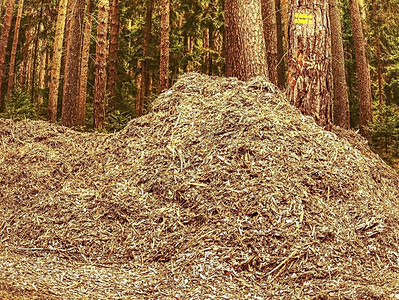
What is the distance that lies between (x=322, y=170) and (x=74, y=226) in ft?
9.56

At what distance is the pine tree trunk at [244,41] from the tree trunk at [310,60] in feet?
4.38

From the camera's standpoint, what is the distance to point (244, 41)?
808cm

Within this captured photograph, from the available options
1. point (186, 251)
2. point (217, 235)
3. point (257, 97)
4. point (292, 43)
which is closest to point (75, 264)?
point (186, 251)

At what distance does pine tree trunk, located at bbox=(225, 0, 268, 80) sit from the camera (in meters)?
8.08

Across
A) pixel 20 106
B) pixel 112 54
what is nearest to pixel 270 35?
pixel 112 54

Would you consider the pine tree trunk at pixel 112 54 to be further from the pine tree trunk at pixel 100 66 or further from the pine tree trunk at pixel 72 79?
the pine tree trunk at pixel 100 66

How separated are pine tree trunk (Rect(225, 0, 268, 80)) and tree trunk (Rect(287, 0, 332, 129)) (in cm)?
134

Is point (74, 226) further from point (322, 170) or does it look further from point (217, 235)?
point (322, 170)

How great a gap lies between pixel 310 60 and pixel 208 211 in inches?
116

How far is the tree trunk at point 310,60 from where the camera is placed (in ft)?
21.7

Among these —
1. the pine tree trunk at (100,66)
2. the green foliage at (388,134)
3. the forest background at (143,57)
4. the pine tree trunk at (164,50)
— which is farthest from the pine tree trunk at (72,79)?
the green foliage at (388,134)

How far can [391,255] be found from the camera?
470cm

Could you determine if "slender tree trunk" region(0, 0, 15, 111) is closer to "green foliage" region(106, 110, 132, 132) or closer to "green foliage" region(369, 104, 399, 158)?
"green foliage" region(106, 110, 132, 132)

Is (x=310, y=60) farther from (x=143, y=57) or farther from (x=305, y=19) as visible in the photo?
(x=143, y=57)
